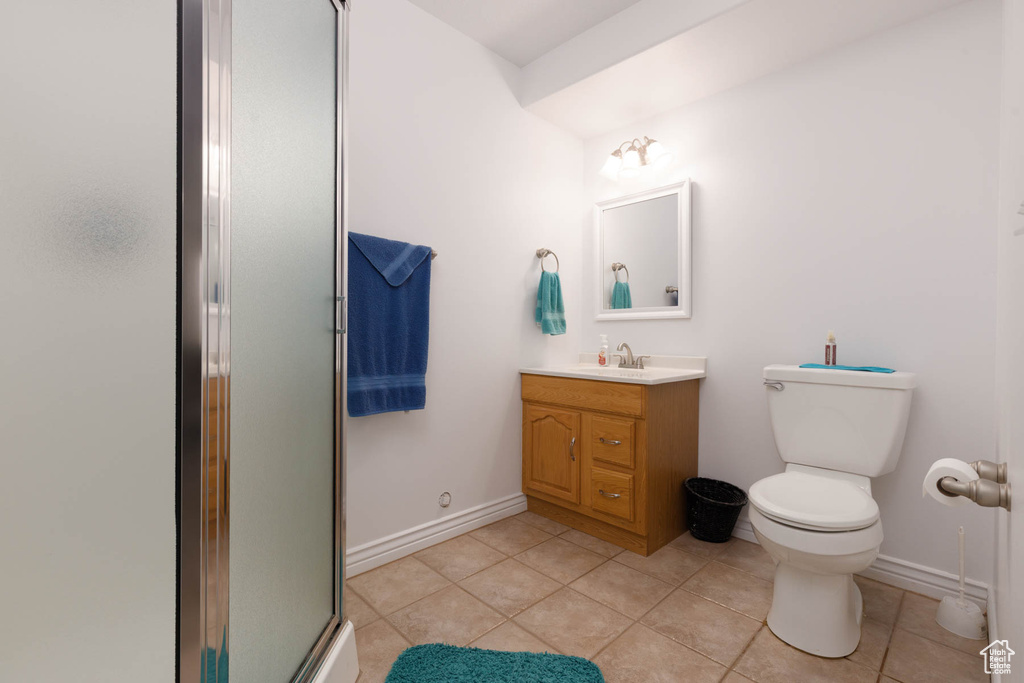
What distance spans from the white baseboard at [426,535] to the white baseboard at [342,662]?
0.43 meters

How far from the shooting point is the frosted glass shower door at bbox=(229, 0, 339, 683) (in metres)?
0.80

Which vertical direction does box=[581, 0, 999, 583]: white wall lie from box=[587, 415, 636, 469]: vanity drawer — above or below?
above

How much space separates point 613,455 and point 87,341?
74.6 inches

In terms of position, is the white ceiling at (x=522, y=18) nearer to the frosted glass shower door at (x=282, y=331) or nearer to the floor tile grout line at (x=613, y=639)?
the frosted glass shower door at (x=282, y=331)

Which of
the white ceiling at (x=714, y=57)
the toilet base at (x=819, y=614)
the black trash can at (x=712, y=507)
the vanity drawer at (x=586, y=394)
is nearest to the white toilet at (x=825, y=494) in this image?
the toilet base at (x=819, y=614)

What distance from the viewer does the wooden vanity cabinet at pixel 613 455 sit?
6.62 ft

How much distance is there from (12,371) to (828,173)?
2.52 m

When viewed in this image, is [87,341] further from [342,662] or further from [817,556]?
[817,556]

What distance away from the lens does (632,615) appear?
157 cm

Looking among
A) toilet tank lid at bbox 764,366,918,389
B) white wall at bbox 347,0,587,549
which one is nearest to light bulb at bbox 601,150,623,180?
white wall at bbox 347,0,587,549

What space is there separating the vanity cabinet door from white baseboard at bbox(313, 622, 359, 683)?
1.22 meters

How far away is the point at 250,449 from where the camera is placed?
84 cm

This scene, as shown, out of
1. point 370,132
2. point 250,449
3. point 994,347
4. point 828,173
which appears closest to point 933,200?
point 828,173

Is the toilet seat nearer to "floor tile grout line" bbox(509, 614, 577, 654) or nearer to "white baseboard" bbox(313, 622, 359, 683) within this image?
"floor tile grout line" bbox(509, 614, 577, 654)
